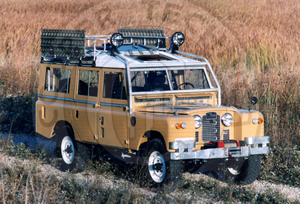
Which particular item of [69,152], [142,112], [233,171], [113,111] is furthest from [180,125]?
[69,152]

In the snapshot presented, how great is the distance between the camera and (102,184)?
23.0 feet

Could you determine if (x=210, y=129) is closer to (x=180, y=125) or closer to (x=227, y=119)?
(x=227, y=119)

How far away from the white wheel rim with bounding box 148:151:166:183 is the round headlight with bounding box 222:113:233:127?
46.9 inches

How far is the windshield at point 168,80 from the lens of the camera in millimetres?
7687

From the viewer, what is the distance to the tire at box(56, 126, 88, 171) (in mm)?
8141

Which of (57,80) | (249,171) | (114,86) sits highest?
(57,80)

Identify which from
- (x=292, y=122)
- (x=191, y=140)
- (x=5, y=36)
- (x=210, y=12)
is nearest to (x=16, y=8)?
(x=5, y=36)

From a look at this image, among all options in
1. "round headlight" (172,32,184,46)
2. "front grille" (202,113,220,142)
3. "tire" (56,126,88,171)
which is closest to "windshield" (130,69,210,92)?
"round headlight" (172,32,184,46)

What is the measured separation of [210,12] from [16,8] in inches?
445

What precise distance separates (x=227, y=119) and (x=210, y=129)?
0.34 m

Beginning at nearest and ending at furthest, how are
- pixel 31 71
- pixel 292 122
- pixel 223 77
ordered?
pixel 292 122 < pixel 223 77 < pixel 31 71

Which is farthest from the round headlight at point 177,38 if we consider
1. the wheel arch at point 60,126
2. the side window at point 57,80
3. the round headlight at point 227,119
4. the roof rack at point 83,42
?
the wheel arch at point 60,126

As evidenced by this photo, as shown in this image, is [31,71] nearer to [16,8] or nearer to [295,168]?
[295,168]

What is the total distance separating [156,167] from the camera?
6.71m
